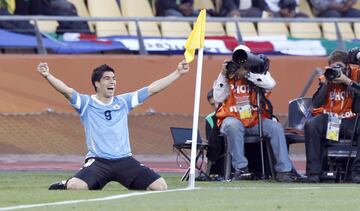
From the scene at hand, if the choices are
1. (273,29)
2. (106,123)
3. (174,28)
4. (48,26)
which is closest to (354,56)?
(106,123)

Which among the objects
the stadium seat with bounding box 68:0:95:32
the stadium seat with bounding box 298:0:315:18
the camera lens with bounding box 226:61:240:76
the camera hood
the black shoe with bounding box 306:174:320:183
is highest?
the stadium seat with bounding box 298:0:315:18

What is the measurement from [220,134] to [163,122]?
5.84 metres

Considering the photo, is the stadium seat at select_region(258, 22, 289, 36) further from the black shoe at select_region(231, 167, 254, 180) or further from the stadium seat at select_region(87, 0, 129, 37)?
the black shoe at select_region(231, 167, 254, 180)

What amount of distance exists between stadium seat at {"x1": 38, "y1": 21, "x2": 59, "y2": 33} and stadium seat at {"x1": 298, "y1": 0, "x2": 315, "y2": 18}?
595 cm

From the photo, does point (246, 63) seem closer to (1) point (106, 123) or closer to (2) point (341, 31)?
(1) point (106, 123)

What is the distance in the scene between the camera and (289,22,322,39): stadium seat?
23.8 m

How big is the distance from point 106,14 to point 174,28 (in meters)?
1.61

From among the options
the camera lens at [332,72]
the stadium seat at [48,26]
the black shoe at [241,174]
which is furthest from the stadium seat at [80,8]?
the camera lens at [332,72]

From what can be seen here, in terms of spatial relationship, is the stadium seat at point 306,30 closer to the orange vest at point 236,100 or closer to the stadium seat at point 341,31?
the stadium seat at point 341,31

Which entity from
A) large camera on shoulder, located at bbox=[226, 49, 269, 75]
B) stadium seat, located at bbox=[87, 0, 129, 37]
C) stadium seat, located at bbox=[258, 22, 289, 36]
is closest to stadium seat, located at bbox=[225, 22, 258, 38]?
stadium seat, located at bbox=[258, 22, 289, 36]

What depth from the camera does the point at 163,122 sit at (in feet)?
72.9

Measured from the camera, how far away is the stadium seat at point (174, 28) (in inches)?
906

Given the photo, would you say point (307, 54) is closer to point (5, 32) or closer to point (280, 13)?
point (280, 13)

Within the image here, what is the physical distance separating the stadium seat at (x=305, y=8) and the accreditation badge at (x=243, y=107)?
411 inches
